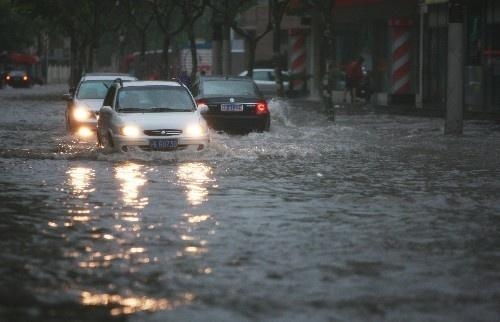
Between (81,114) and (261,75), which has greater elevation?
(261,75)

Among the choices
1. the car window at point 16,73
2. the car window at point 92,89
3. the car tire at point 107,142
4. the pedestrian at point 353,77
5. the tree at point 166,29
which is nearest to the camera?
the car tire at point 107,142

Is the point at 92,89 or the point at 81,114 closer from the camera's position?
the point at 81,114

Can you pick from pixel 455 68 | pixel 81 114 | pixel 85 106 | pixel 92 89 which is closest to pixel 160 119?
pixel 81 114

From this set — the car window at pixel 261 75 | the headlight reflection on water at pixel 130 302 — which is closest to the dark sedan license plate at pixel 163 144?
the headlight reflection on water at pixel 130 302

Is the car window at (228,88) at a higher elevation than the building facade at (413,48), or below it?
below

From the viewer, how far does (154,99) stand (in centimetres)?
2166

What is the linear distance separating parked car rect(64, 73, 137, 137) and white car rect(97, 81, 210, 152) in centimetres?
554

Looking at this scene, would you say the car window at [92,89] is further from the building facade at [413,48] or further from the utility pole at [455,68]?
the building facade at [413,48]

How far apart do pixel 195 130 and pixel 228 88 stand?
8055mm

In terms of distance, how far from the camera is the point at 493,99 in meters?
35.2

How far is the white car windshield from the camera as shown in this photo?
69.6 feet

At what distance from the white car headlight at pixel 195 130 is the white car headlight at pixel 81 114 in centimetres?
765

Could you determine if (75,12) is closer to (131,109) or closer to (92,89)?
(92,89)

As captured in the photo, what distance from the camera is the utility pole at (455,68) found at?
25.5m
